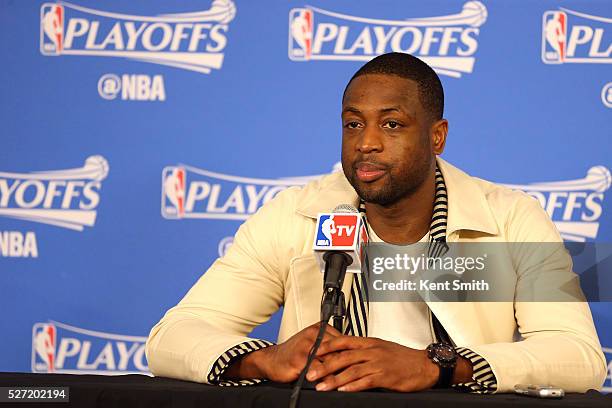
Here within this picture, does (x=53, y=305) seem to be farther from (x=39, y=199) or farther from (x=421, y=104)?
(x=421, y=104)

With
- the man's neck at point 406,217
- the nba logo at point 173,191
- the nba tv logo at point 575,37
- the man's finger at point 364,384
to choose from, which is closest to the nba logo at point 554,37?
the nba tv logo at point 575,37

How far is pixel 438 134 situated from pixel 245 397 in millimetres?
1228

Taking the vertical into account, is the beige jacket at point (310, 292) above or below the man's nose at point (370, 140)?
below

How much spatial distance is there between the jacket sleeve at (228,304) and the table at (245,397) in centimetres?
25

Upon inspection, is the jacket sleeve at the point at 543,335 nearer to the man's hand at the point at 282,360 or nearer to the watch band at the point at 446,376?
the watch band at the point at 446,376

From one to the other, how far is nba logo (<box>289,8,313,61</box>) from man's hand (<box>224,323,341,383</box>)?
5.68 ft

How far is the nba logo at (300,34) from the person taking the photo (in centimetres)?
342

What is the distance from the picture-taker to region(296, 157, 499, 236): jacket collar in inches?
96.6

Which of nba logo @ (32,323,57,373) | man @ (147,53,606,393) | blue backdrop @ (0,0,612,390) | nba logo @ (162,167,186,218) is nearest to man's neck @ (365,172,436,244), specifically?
man @ (147,53,606,393)

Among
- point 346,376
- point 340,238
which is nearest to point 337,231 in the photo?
point 340,238

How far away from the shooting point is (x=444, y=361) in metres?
1.82

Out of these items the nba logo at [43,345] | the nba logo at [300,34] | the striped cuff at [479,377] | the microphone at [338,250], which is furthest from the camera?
the nba logo at [43,345]

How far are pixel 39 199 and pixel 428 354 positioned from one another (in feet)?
7.03

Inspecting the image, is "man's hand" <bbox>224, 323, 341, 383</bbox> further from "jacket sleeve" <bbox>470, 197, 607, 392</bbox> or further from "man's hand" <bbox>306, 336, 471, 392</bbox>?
"jacket sleeve" <bbox>470, 197, 607, 392</bbox>
